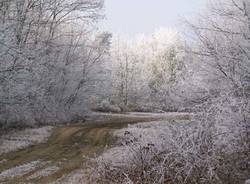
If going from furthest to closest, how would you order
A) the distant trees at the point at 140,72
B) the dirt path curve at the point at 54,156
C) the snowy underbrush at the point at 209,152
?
the distant trees at the point at 140,72 < the dirt path curve at the point at 54,156 < the snowy underbrush at the point at 209,152

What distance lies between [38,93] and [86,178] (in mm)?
18188

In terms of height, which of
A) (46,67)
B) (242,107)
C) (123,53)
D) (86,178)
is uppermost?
(123,53)

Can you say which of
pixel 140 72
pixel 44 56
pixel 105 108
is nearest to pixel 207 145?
pixel 44 56

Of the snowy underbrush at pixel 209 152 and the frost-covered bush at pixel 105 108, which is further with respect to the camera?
the frost-covered bush at pixel 105 108

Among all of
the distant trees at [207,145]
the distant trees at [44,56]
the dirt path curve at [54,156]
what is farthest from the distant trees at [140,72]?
the distant trees at [207,145]

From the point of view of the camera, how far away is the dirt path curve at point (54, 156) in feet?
45.0

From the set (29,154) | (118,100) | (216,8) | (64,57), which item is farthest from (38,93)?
(118,100)

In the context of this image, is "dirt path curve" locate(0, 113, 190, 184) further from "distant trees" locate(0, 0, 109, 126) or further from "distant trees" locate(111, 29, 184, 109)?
"distant trees" locate(111, 29, 184, 109)

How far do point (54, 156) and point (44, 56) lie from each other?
16.3 meters

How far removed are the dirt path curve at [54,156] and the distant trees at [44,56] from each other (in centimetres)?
393

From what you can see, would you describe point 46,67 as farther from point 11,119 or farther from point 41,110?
point 11,119

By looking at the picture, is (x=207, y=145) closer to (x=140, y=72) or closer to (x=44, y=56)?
(x=44, y=56)

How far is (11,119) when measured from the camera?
27.1 m

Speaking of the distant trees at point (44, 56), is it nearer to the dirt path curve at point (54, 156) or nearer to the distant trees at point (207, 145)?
the dirt path curve at point (54, 156)
